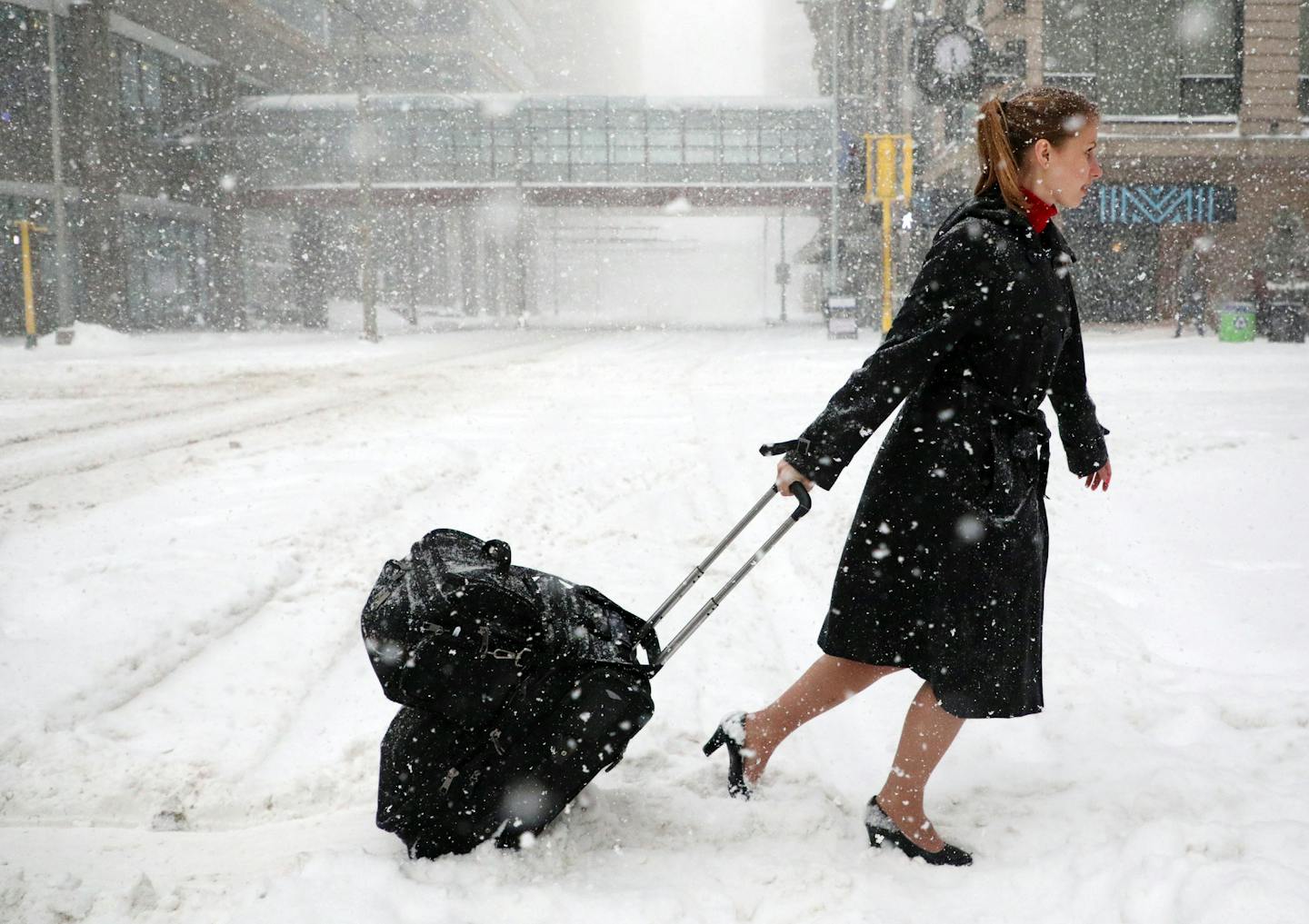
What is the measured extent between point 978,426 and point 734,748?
47.0 inches

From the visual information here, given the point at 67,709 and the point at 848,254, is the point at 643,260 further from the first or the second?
the point at 67,709

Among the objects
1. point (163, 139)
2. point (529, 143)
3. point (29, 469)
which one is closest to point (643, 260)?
point (529, 143)

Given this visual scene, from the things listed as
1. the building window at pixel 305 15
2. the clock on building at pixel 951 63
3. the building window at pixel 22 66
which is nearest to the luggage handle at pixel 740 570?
the clock on building at pixel 951 63

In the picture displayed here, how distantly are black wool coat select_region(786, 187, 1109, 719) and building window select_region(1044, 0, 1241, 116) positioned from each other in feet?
89.0

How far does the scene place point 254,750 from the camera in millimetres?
3391

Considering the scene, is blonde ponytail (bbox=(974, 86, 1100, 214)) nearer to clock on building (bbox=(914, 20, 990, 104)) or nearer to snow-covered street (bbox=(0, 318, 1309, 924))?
snow-covered street (bbox=(0, 318, 1309, 924))

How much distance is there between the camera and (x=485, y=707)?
253 centimetres

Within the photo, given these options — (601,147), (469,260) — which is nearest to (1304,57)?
(601,147)

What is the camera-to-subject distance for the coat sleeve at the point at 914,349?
2.48m

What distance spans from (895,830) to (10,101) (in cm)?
3284

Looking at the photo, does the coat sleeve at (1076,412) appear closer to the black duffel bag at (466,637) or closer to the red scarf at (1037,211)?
the red scarf at (1037,211)

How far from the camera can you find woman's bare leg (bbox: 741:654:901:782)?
2842 mm

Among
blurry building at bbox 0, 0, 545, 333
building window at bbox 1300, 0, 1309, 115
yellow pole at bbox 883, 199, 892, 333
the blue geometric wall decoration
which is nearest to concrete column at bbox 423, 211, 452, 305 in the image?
blurry building at bbox 0, 0, 545, 333

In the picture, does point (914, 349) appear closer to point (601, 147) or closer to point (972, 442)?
point (972, 442)
